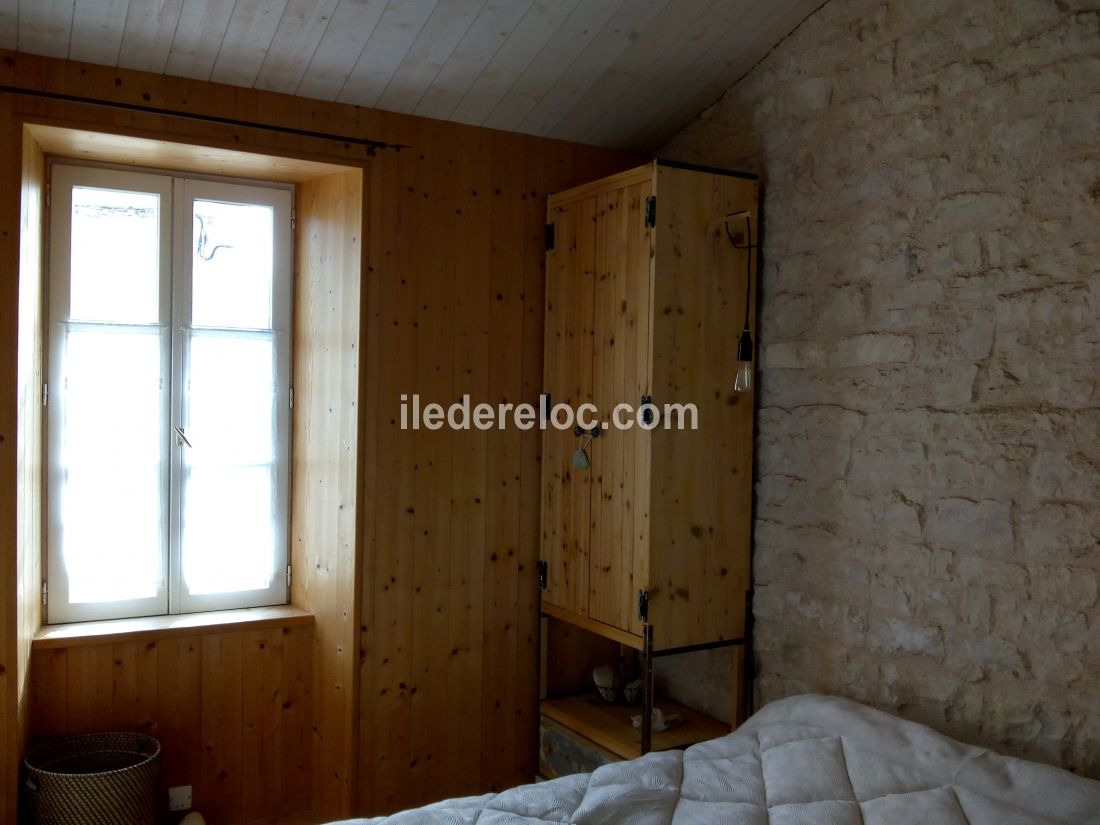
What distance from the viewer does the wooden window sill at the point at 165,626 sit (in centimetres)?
295

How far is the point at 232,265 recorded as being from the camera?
11.0 feet

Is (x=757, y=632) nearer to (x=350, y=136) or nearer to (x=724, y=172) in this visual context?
(x=724, y=172)

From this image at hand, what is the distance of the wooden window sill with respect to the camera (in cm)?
295

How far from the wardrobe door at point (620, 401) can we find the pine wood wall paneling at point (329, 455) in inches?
31.6

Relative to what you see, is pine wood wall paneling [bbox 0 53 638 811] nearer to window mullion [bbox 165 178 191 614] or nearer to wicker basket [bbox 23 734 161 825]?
wicker basket [bbox 23 734 161 825]

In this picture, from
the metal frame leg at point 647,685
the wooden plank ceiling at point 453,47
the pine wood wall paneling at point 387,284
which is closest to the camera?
the wooden plank ceiling at point 453,47

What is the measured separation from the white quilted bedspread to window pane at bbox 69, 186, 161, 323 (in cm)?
197

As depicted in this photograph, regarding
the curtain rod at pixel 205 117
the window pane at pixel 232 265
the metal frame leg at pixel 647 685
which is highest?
the curtain rod at pixel 205 117

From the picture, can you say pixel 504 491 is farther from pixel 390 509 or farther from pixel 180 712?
pixel 180 712

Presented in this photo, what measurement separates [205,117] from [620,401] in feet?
5.14

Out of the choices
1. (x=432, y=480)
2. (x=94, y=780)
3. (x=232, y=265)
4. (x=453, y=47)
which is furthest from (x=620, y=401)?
(x=94, y=780)

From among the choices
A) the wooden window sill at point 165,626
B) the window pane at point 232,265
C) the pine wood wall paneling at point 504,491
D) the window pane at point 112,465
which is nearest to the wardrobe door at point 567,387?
the pine wood wall paneling at point 504,491

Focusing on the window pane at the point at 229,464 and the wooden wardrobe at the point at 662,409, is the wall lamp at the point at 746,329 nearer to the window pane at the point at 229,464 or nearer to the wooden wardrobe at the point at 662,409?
the wooden wardrobe at the point at 662,409

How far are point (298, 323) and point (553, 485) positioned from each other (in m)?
1.10
